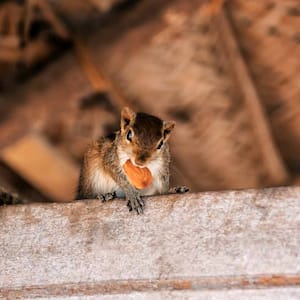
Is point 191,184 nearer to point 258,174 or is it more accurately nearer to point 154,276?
point 258,174

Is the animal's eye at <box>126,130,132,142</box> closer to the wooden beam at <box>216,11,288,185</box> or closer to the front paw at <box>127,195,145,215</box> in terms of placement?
the front paw at <box>127,195,145,215</box>

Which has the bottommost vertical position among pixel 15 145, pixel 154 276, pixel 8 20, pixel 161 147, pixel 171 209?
pixel 154 276

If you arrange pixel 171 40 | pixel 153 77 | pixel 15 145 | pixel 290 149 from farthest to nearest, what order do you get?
pixel 290 149 < pixel 15 145 < pixel 153 77 < pixel 171 40

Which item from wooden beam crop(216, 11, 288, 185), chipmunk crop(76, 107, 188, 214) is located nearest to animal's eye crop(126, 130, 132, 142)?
chipmunk crop(76, 107, 188, 214)

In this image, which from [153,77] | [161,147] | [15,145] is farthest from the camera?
[15,145]

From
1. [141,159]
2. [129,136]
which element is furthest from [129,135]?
[141,159]

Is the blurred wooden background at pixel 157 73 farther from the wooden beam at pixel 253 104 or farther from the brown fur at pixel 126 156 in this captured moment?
the brown fur at pixel 126 156

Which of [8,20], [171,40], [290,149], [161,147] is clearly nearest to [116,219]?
[161,147]
